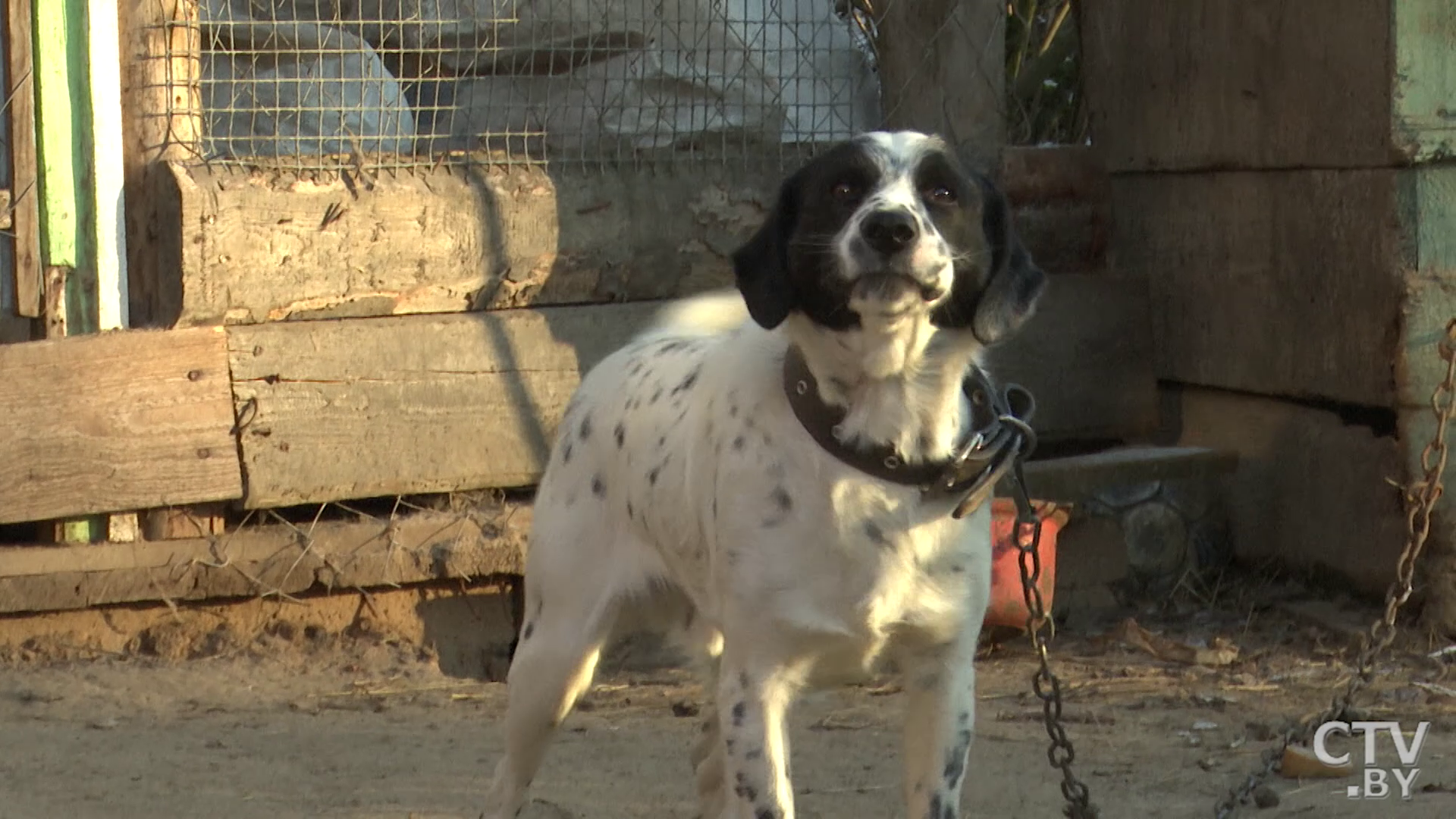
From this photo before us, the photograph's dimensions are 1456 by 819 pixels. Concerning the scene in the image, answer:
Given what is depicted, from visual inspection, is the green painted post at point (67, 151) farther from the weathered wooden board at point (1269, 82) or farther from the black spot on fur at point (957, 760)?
the weathered wooden board at point (1269, 82)

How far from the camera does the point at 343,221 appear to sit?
5621 mm

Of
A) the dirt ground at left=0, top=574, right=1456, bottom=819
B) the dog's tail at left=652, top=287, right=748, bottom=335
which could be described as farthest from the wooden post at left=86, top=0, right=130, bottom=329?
the dog's tail at left=652, top=287, right=748, bottom=335

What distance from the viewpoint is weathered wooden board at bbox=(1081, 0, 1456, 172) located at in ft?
17.5

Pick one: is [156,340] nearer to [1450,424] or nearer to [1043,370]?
[1043,370]

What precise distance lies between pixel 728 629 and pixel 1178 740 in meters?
1.93

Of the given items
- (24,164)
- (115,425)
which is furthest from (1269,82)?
(24,164)

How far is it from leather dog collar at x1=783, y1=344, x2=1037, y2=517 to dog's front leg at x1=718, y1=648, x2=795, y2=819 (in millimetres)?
392

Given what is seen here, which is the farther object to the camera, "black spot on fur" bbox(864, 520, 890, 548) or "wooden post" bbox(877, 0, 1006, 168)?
"wooden post" bbox(877, 0, 1006, 168)

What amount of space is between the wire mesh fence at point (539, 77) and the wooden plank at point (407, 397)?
506mm

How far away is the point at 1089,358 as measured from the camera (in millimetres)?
6500

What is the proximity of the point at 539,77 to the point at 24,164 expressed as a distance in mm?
1568

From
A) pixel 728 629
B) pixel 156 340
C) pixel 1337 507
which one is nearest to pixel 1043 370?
pixel 1337 507

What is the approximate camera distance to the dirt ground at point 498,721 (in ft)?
14.3

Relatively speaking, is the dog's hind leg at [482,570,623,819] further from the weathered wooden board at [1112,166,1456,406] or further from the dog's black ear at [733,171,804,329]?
the weathered wooden board at [1112,166,1456,406]
